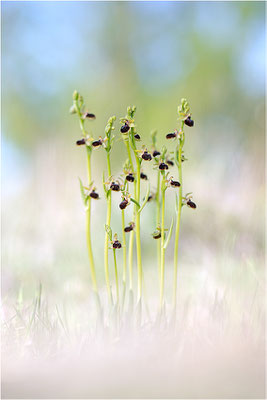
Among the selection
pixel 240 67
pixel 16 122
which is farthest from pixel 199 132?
pixel 16 122

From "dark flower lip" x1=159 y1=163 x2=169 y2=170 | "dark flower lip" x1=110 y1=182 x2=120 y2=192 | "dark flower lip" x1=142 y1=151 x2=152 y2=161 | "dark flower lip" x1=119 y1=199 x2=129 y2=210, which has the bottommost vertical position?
"dark flower lip" x1=119 y1=199 x2=129 y2=210

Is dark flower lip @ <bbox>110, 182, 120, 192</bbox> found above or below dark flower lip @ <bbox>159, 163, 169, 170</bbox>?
below

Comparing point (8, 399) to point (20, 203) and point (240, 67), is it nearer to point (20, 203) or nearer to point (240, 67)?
point (20, 203)

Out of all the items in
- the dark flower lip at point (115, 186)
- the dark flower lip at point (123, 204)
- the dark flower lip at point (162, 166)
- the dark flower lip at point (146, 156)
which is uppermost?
the dark flower lip at point (146, 156)

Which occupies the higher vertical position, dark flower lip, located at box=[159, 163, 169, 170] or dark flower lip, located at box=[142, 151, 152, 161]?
dark flower lip, located at box=[142, 151, 152, 161]

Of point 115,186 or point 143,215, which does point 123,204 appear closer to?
point 115,186

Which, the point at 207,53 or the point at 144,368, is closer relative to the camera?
the point at 144,368

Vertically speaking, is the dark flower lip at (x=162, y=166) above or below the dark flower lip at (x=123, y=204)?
above

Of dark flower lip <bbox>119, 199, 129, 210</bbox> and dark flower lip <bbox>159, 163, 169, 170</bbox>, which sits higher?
dark flower lip <bbox>159, 163, 169, 170</bbox>
